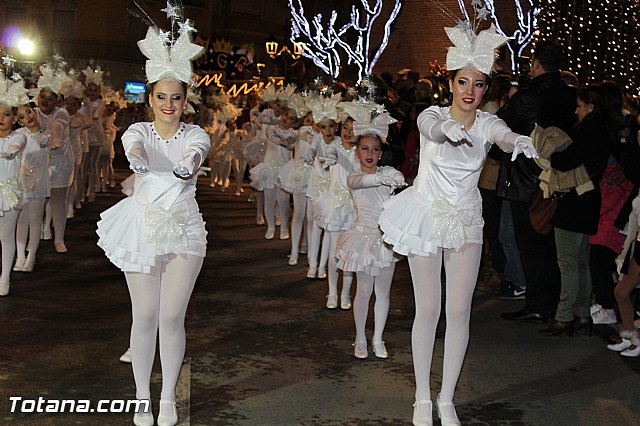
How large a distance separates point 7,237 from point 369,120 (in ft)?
12.6

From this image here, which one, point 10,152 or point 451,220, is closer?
point 451,220

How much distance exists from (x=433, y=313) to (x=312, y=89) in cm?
803

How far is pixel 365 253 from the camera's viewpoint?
830cm

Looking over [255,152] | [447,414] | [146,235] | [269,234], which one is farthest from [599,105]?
[255,152]

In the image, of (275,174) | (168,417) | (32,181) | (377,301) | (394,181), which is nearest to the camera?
(168,417)

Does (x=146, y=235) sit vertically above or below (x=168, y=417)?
above

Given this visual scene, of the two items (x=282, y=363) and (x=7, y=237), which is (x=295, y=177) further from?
(x=282, y=363)

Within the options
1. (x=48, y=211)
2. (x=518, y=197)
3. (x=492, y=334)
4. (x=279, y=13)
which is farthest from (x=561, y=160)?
(x=279, y=13)

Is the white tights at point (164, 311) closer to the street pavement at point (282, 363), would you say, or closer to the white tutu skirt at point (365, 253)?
the street pavement at point (282, 363)

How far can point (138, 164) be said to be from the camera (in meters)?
5.76

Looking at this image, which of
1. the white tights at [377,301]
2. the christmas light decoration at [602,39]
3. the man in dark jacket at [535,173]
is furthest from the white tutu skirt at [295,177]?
the christmas light decoration at [602,39]

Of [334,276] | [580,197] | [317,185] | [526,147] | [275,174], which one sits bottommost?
[334,276]

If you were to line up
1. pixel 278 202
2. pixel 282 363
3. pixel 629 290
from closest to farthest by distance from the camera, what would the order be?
pixel 282 363
pixel 629 290
pixel 278 202

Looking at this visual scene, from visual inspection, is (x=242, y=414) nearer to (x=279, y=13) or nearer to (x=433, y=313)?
(x=433, y=313)
